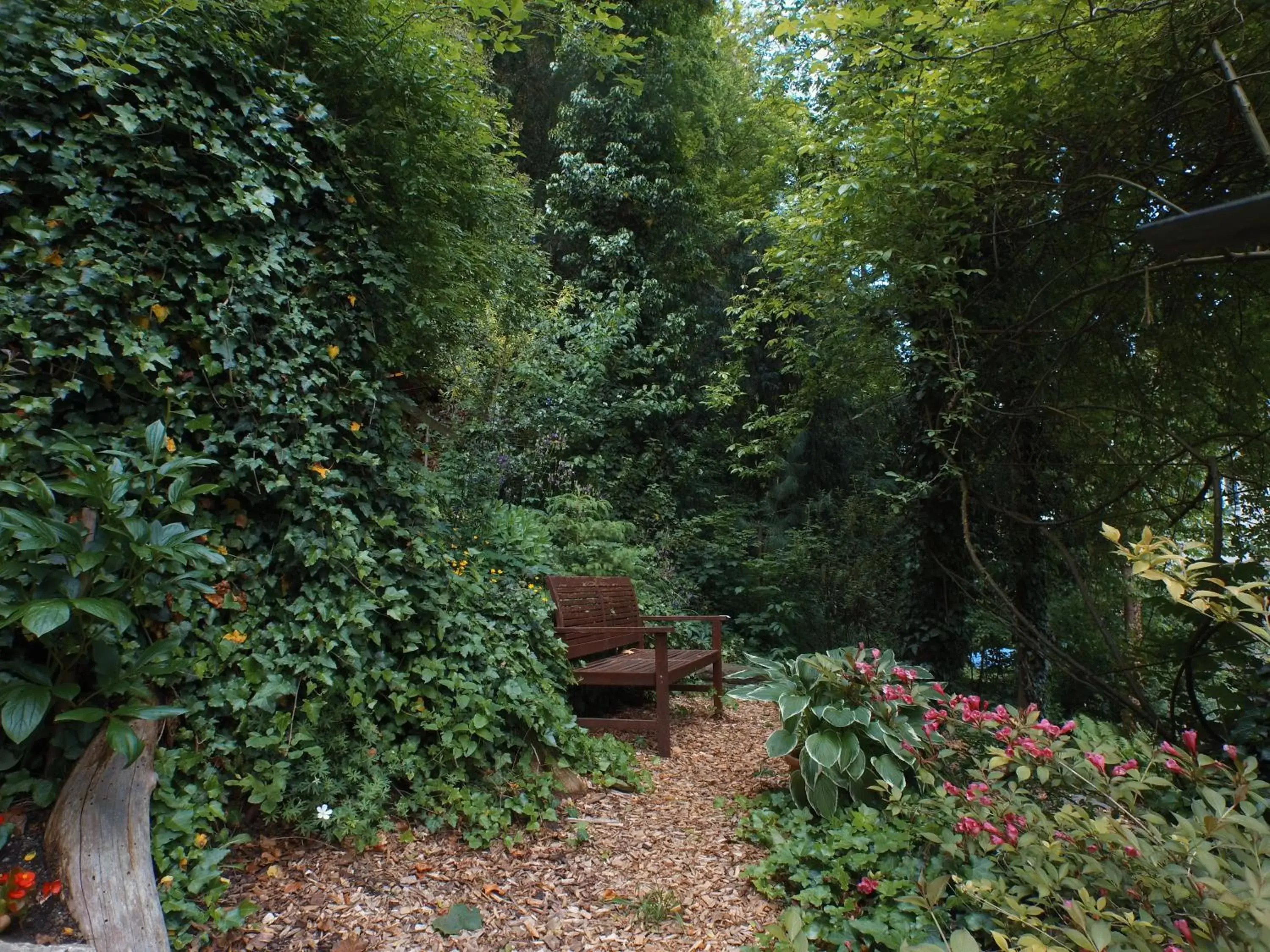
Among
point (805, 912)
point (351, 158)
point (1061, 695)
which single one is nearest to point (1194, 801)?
point (805, 912)

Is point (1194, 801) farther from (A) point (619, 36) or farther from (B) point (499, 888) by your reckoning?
(A) point (619, 36)

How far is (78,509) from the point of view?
2080mm

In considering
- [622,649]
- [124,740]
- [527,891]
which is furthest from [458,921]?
[622,649]

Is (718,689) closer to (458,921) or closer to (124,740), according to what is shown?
(458,921)

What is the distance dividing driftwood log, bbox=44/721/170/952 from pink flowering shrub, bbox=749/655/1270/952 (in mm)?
1821

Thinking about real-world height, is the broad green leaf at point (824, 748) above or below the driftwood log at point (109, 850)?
below

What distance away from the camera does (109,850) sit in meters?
1.82

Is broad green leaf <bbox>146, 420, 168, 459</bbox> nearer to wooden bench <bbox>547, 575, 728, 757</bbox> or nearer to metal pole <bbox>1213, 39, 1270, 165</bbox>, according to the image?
wooden bench <bbox>547, 575, 728, 757</bbox>

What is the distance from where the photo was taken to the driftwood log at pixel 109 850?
169 centimetres

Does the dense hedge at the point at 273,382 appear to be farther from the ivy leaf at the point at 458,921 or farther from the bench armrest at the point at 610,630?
the ivy leaf at the point at 458,921

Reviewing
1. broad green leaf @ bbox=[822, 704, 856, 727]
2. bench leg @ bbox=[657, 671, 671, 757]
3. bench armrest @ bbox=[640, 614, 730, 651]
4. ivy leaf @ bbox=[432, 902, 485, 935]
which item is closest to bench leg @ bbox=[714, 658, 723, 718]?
bench armrest @ bbox=[640, 614, 730, 651]

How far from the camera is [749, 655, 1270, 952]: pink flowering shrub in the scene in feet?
4.75

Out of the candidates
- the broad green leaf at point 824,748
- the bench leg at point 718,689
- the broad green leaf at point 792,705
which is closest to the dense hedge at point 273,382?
the broad green leaf at point 792,705

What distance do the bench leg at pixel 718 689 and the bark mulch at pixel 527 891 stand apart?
1.90 metres
